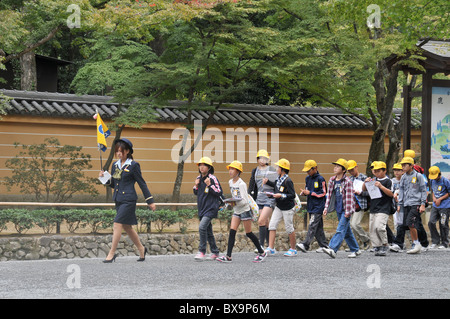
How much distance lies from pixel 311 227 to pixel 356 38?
7.46m

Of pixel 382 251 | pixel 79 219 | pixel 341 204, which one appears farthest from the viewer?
pixel 79 219

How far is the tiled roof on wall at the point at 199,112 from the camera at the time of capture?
20406 mm

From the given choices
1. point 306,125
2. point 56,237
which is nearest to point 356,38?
point 306,125

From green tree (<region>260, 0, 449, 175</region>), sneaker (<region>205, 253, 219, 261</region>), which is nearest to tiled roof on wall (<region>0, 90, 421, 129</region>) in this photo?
green tree (<region>260, 0, 449, 175</region>)

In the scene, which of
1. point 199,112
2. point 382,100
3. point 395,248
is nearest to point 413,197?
point 395,248

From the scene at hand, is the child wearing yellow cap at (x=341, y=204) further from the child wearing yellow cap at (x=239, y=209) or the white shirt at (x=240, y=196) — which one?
the white shirt at (x=240, y=196)

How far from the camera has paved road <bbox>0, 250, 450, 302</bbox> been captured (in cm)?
739

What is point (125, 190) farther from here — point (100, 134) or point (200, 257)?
point (200, 257)

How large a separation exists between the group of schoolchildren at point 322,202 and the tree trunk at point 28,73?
546 inches

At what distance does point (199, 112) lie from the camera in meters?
22.2

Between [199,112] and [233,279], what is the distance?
547 inches

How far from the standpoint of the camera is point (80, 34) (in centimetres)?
2545

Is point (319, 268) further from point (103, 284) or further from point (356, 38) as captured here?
point (356, 38)

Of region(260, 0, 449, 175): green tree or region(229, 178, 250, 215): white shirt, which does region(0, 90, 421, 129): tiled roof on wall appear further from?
region(229, 178, 250, 215): white shirt
